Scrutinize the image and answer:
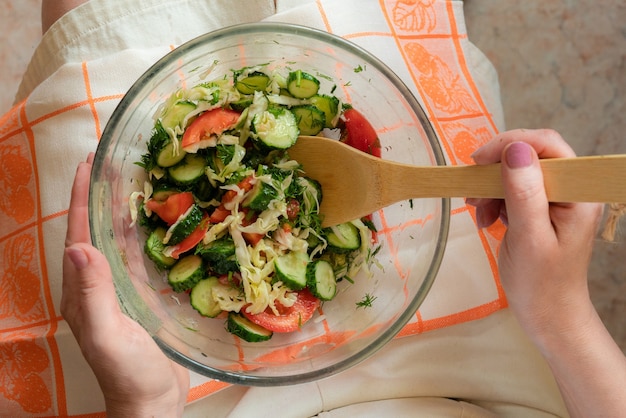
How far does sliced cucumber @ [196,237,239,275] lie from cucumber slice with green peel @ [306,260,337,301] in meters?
0.16

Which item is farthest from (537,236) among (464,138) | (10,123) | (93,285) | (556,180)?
(10,123)

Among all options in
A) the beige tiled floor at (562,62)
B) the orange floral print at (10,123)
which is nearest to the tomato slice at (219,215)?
the orange floral print at (10,123)

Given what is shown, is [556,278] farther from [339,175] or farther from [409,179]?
[339,175]

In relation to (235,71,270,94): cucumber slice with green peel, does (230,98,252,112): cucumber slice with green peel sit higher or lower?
lower

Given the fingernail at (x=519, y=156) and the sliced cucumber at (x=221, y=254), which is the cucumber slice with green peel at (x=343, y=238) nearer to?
the sliced cucumber at (x=221, y=254)

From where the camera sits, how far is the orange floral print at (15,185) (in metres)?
1.49

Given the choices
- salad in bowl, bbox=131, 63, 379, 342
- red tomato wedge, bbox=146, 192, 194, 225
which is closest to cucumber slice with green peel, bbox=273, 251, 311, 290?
salad in bowl, bbox=131, 63, 379, 342

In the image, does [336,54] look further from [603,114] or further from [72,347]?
[603,114]

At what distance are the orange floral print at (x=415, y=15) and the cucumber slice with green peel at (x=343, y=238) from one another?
0.63m

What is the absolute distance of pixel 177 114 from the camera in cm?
125

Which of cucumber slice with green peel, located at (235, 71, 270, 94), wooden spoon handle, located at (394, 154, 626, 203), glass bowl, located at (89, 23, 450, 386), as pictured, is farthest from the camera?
cucumber slice with green peel, located at (235, 71, 270, 94)

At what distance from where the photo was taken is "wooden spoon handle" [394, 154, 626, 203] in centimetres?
95

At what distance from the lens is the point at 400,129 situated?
4.35 feet

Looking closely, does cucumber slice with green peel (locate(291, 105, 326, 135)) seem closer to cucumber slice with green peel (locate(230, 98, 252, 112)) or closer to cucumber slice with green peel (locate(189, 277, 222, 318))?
cucumber slice with green peel (locate(230, 98, 252, 112))
